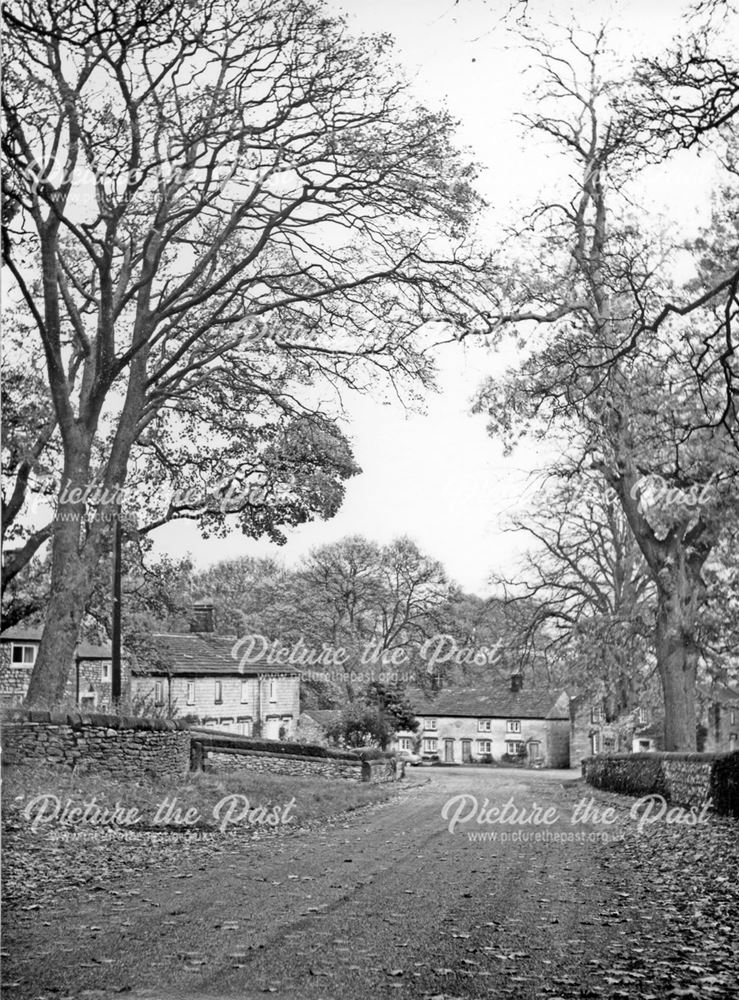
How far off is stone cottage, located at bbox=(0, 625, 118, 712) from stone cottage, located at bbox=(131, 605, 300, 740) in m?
1.46

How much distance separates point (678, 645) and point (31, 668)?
57.7ft

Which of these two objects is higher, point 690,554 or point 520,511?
point 520,511

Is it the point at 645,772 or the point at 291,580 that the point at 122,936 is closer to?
the point at 645,772

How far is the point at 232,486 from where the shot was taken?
606 inches

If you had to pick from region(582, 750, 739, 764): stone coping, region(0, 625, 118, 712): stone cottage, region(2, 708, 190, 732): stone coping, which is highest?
region(0, 625, 118, 712): stone cottage

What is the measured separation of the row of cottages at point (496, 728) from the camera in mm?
45812

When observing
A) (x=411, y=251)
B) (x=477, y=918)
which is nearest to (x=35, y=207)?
(x=411, y=251)

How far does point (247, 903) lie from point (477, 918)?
1465mm

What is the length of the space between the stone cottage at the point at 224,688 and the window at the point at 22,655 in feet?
9.11

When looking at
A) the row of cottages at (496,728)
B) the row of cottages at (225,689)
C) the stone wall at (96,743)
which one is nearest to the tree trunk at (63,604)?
the stone wall at (96,743)

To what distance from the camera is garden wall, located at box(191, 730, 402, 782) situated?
18891mm

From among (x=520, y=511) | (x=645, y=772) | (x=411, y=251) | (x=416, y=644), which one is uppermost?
(x=411, y=251)

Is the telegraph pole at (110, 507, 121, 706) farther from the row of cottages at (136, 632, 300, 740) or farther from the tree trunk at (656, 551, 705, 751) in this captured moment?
the row of cottages at (136, 632, 300, 740)

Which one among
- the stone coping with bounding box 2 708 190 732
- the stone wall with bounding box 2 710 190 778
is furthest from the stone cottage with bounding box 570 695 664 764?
the stone coping with bounding box 2 708 190 732
